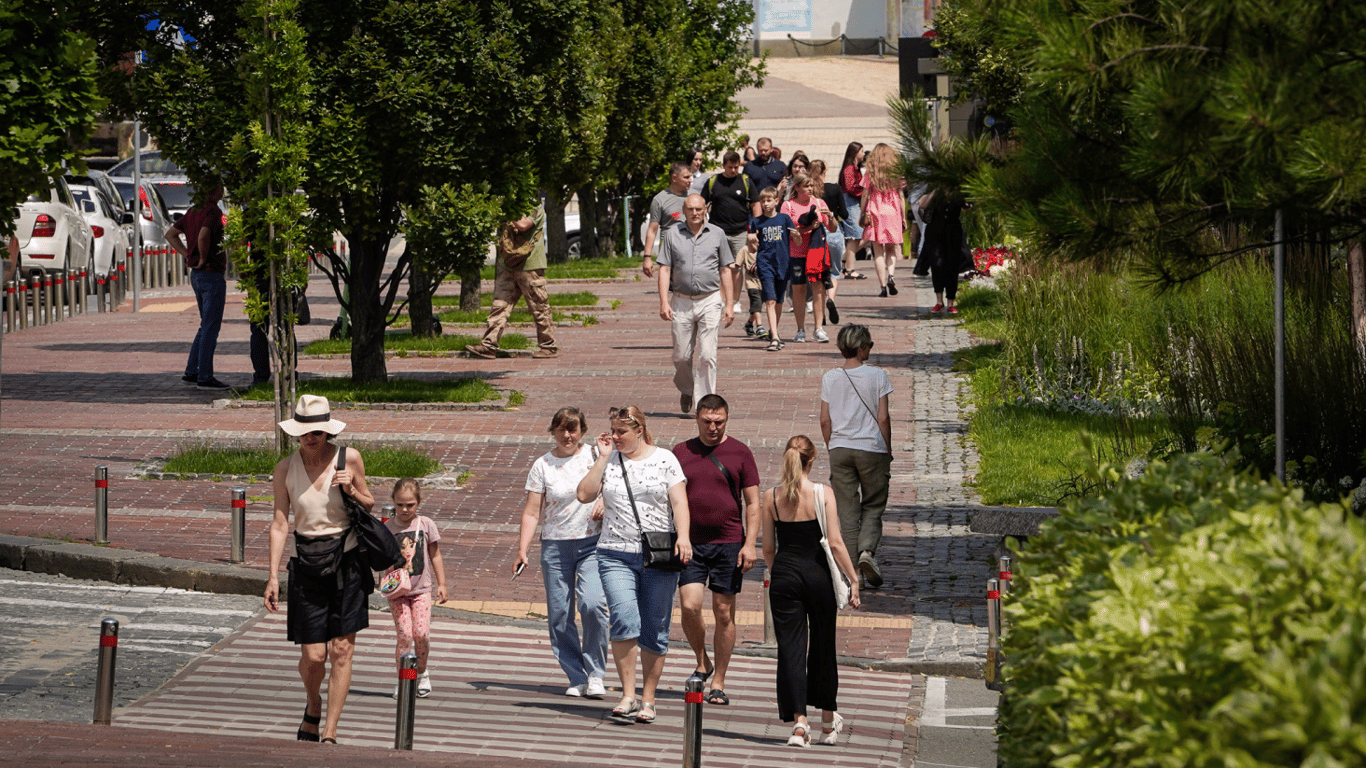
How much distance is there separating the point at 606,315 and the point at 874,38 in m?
63.0

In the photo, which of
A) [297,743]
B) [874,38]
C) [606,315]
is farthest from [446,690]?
[874,38]

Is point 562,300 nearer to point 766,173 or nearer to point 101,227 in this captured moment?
point 766,173

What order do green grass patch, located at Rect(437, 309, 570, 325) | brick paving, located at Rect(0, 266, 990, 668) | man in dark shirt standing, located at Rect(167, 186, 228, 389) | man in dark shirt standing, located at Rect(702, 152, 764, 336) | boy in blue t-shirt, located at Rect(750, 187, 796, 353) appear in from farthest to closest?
green grass patch, located at Rect(437, 309, 570, 325), man in dark shirt standing, located at Rect(702, 152, 764, 336), boy in blue t-shirt, located at Rect(750, 187, 796, 353), man in dark shirt standing, located at Rect(167, 186, 228, 389), brick paving, located at Rect(0, 266, 990, 668)

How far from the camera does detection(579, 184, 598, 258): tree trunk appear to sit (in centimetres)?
3619

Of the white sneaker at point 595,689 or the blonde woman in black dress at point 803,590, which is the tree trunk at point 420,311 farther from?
the blonde woman in black dress at point 803,590

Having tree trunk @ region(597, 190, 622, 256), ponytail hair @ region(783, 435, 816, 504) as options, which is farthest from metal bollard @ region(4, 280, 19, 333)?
ponytail hair @ region(783, 435, 816, 504)

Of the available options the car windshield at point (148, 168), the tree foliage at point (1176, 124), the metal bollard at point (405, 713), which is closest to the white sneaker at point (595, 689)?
the metal bollard at point (405, 713)

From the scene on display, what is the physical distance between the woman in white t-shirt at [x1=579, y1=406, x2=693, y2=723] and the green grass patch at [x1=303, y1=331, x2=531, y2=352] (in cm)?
1206

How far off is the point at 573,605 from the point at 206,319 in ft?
33.8

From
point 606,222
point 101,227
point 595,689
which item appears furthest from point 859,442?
point 606,222

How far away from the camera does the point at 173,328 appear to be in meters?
25.6

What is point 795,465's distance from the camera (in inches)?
343

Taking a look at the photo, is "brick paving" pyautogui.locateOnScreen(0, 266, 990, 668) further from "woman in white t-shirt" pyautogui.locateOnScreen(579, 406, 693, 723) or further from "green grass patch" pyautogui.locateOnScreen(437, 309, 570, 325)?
"woman in white t-shirt" pyautogui.locateOnScreen(579, 406, 693, 723)

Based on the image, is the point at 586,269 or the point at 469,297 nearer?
the point at 469,297
